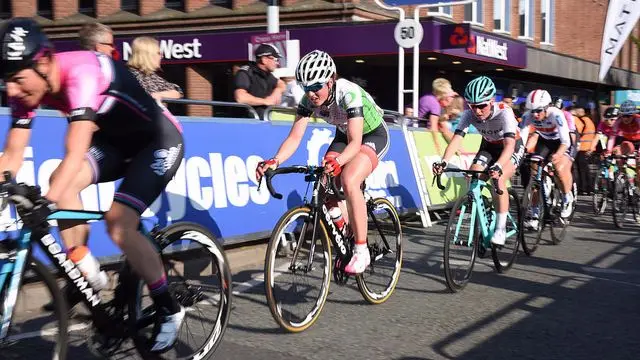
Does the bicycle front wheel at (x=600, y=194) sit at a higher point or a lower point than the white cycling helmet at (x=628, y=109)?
lower

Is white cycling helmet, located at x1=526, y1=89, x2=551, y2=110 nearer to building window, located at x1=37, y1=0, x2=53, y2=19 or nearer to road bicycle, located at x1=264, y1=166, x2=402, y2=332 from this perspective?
road bicycle, located at x1=264, y1=166, x2=402, y2=332

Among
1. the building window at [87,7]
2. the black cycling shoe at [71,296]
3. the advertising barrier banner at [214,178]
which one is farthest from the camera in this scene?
the building window at [87,7]

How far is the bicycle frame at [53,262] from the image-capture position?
10.9 feet

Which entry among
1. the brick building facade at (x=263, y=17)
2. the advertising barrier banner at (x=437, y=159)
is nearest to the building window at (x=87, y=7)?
the brick building facade at (x=263, y=17)

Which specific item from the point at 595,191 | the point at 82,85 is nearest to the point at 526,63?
the point at 595,191

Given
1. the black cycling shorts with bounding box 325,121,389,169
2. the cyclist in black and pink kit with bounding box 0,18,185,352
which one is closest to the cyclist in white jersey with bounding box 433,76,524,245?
the black cycling shorts with bounding box 325,121,389,169

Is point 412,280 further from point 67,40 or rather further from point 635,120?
point 67,40

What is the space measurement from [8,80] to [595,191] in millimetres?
11170

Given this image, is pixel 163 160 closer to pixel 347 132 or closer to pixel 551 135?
pixel 347 132

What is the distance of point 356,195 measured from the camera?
5.68 metres

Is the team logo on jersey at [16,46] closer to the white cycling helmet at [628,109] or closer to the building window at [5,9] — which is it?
the white cycling helmet at [628,109]

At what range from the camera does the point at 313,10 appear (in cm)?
2102

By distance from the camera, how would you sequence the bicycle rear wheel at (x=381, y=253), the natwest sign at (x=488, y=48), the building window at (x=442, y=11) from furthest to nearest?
the building window at (x=442, y=11) < the natwest sign at (x=488, y=48) < the bicycle rear wheel at (x=381, y=253)

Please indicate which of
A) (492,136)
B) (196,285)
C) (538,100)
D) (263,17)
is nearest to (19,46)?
(196,285)
